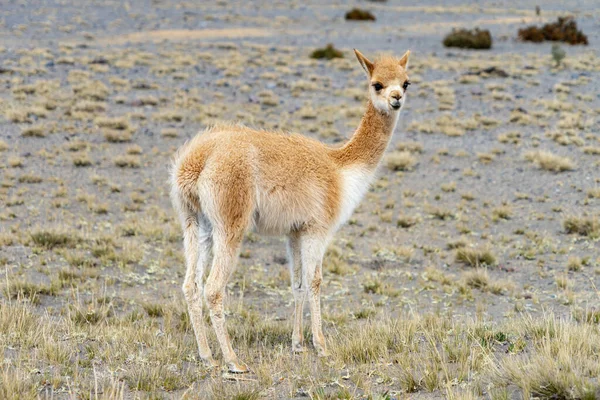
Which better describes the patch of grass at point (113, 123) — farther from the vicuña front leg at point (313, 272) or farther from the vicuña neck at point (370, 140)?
the vicuña front leg at point (313, 272)

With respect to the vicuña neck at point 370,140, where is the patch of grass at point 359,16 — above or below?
above

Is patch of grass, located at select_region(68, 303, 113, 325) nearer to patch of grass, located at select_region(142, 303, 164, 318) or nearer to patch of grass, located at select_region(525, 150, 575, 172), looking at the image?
patch of grass, located at select_region(142, 303, 164, 318)

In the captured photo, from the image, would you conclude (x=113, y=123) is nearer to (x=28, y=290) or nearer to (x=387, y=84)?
(x=28, y=290)

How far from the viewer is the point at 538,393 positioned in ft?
11.9

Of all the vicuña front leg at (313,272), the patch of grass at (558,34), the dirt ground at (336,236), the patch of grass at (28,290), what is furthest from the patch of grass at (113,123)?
the patch of grass at (558,34)

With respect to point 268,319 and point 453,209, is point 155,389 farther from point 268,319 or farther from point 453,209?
point 453,209

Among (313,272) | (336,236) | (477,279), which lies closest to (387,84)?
(313,272)

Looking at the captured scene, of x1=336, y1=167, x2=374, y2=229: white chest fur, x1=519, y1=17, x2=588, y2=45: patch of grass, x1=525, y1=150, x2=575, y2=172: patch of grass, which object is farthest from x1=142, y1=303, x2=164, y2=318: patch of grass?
x1=519, y1=17, x2=588, y2=45: patch of grass

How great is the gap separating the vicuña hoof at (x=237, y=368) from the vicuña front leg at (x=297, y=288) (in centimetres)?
76

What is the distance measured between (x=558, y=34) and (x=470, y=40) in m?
4.29

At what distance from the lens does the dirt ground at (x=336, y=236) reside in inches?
173

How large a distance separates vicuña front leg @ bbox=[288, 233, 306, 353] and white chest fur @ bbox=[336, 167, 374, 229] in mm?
419

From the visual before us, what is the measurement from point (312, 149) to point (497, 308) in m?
3.27

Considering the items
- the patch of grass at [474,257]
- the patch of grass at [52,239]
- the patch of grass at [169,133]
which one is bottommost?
the patch of grass at [474,257]
